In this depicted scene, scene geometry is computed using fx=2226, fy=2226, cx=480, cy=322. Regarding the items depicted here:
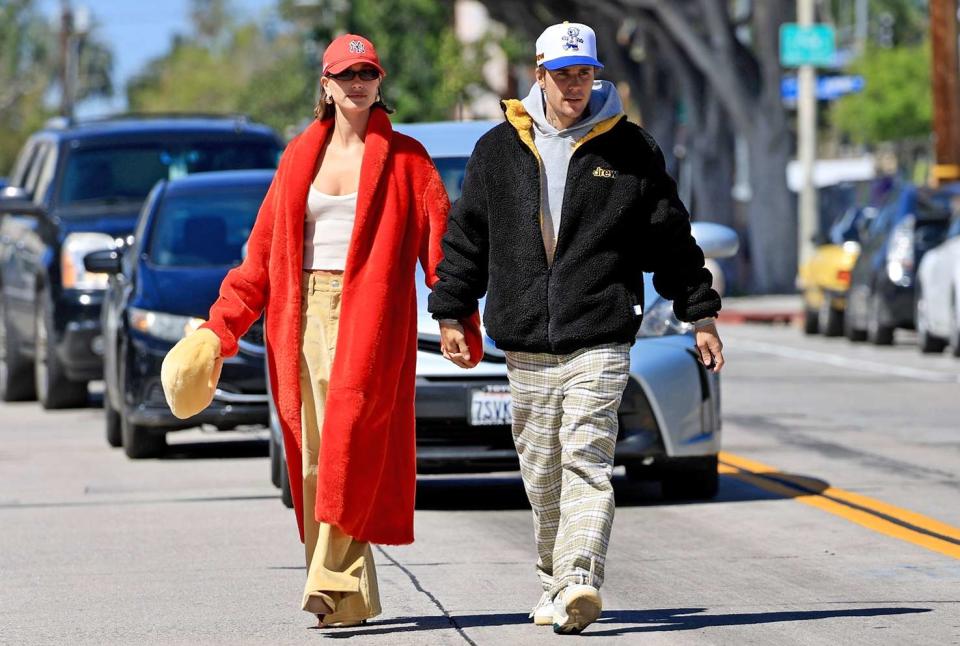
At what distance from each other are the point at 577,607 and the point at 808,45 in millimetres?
26184

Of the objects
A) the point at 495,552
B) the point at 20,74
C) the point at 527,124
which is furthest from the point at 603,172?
the point at 20,74

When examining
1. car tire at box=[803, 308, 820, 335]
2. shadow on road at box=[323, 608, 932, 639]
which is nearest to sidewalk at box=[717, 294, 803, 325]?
car tire at box=[803, 308, 820, 335]

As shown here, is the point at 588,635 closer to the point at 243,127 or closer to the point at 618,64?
the point at 243,127

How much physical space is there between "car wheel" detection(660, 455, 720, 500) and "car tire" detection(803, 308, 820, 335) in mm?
15984

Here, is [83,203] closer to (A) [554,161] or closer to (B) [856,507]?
(B) [856,507]

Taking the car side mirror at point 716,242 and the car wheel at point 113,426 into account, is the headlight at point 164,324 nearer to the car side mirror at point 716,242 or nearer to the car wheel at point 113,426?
the car wheel at point 113,426

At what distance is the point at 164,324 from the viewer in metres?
12.7

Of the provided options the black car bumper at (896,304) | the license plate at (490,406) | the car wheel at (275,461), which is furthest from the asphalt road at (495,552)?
the black car bumper at (896,304)

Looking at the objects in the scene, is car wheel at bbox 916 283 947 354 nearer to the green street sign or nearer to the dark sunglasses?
the green street sign

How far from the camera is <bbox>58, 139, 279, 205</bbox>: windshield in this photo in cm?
1630

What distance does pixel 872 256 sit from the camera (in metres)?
23.5

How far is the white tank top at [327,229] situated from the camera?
23.6 feet

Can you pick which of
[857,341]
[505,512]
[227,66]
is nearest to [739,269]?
[857,341]

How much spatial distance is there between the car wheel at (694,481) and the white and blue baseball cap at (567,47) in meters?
3.68
